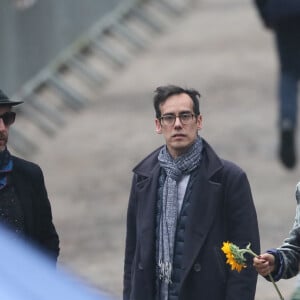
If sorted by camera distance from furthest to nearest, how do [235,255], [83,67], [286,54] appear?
1. [83,67]
2. [286,54]
3. [235,255]

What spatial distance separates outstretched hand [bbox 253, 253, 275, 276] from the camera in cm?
552

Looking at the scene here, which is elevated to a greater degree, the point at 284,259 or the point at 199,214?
the point at 199,214

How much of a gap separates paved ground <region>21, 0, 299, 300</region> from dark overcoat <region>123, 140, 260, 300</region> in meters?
2.50

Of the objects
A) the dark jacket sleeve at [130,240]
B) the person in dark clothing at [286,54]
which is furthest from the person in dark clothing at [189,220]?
the person in dark clothing at [286,54]

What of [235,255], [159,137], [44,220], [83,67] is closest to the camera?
[235,255]

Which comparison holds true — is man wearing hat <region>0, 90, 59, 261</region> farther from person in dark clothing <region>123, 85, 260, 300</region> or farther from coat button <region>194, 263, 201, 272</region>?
coat button <region>194, 263, 201, 272</region>

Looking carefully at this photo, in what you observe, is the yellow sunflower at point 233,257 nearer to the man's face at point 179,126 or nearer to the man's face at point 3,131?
the man's face at point 179,126

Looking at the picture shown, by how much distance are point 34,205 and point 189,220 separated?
685 mm

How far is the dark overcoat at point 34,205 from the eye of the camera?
20.0 ft

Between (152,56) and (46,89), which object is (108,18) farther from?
(46,89)

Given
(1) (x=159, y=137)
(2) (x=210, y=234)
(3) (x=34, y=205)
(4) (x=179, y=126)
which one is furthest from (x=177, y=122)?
(1) (x=159, y=137)

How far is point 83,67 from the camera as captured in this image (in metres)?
15.2

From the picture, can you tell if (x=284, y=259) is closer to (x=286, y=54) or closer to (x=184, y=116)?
(x=184, y=116)

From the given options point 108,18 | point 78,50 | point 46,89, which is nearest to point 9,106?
point 46,89
